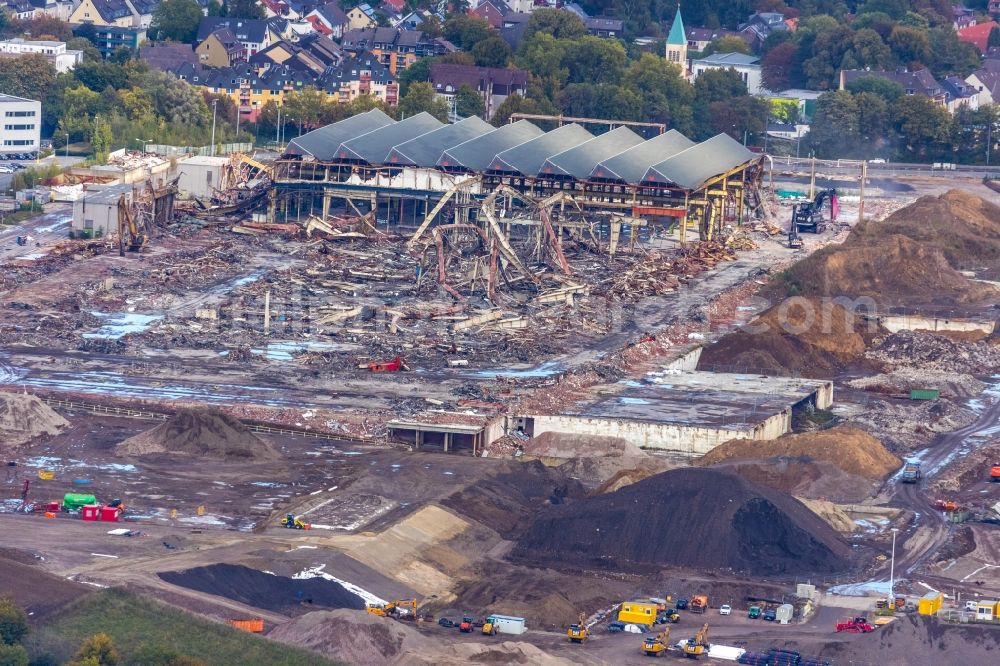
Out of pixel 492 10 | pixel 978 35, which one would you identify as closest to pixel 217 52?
pixel 492 10

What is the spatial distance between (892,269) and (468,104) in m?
46.5

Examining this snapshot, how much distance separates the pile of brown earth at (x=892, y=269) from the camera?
87562 millimetres

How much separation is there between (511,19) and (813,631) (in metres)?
120

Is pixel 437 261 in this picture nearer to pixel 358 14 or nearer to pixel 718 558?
pixel 718 558

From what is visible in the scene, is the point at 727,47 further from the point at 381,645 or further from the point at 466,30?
the point at 381,645

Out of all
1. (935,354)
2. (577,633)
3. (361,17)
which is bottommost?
(577,633)

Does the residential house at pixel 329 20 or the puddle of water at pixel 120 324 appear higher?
the residential house at pixel 329 20

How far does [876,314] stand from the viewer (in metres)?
82.7

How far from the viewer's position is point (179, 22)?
505 ft

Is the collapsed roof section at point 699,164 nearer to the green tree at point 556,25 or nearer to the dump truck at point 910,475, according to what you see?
the green tree at point 556,25

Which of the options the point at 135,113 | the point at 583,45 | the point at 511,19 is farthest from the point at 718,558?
the point at 511,19

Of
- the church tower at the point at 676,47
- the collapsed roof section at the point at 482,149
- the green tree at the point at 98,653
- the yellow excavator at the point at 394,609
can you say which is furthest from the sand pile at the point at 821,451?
the church tower at the point at 676,47

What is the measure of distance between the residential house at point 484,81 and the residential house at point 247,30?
21.0 metres

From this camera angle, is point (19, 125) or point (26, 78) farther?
point (26, 78)
